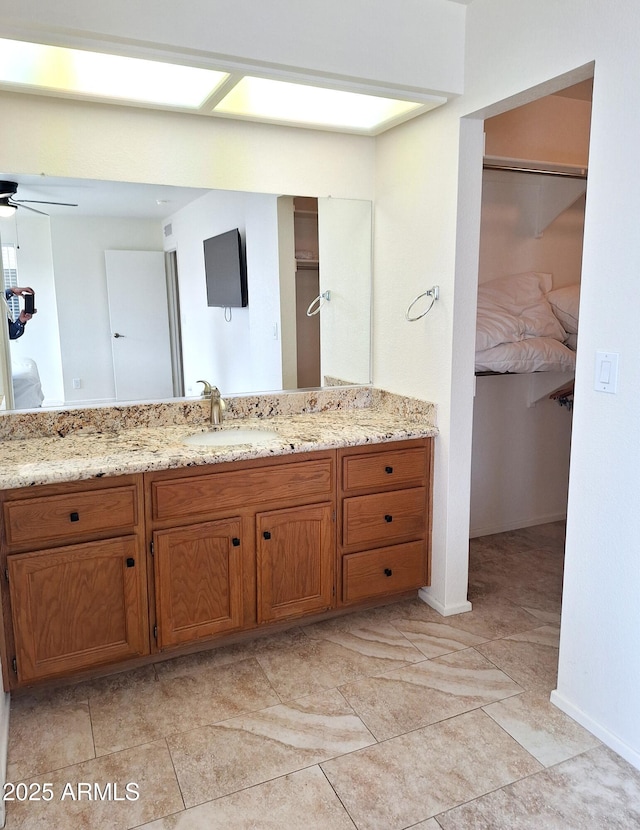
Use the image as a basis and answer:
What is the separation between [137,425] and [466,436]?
1377mm

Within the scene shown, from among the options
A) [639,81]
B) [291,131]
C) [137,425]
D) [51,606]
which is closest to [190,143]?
[291,131]

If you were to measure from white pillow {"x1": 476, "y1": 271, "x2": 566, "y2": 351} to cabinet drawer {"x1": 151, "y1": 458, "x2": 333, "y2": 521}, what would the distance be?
43.5 inches

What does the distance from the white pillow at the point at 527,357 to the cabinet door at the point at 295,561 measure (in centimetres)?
111

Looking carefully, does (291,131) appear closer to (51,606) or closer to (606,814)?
(51,606)

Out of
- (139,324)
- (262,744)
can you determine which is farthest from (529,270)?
(262,744)

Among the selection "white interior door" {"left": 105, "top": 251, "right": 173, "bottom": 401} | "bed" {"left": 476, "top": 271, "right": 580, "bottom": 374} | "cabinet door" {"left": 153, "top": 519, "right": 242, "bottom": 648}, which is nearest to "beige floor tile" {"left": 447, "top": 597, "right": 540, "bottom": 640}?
"cabinet door" {"left": 153, "top": 519, "right": 242, "bottom": 648}

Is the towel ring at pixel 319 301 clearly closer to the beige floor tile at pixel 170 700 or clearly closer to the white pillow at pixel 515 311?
the white pillow at pixel 515 311

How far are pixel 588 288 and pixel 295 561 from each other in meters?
1.42

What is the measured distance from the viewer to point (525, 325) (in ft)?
9.92

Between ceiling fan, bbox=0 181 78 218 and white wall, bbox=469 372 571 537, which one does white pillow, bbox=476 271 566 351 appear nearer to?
white wall, bbox=469 372 571 537

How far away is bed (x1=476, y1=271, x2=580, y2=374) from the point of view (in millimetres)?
2936

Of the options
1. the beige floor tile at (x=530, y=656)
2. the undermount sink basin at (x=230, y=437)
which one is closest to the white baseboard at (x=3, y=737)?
the undermount sink basin at (x=230, y=437)

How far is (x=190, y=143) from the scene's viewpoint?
2480 millimetres

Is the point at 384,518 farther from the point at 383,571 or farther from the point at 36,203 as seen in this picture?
the point at 36,203
